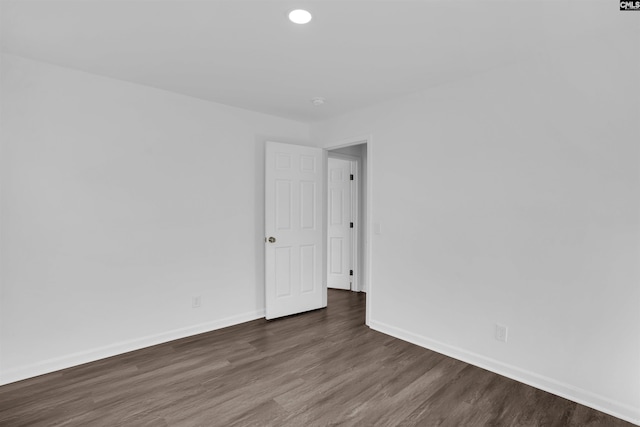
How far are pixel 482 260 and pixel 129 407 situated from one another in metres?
2.86

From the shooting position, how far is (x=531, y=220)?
7.94 feet

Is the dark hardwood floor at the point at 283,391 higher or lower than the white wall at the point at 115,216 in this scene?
lower

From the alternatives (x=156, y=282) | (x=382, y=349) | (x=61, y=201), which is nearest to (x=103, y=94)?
(x=61, y=201)

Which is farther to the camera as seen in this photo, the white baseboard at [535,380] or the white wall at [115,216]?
the white wall at [115,216]

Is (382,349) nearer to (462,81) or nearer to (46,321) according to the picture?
(462,81)

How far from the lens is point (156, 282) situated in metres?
3.12

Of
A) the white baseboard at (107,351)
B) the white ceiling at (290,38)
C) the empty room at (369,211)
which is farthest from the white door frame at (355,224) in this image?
the white ceiling at (290,38)

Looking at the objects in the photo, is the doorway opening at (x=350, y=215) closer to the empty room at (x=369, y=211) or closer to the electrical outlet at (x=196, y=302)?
the empty room at (x=369, y=211)

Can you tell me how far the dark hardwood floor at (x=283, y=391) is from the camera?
2016 millimetres

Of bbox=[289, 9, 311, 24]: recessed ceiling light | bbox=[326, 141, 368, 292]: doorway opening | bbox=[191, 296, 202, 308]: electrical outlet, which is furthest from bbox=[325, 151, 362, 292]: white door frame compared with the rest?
bbox=[289, 9, 311, 24]: recessed ceiling light

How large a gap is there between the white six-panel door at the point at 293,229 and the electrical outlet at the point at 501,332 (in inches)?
87.0

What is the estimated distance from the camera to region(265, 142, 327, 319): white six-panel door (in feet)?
12.5

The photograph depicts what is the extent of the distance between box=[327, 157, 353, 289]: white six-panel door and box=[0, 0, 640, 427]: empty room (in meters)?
1.54

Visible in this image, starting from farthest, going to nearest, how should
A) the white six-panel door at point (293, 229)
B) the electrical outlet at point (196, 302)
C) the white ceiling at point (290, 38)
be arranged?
1. the white six-panel door at point (293, 229)
2. the electrical outlet at point (196, 302)
3. the white ceiling at point (290, 38)
